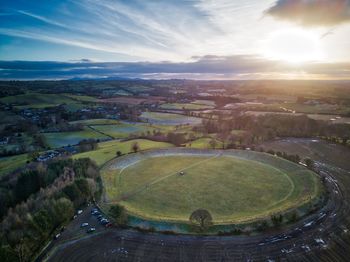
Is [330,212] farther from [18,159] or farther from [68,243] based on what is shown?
[18,159]

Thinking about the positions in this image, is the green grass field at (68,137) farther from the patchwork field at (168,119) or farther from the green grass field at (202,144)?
the green grass field at (202,144)

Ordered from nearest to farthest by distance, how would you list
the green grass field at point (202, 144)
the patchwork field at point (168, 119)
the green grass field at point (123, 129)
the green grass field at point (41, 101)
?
the green grass field at point (202, 144), the green grass field at point (123, 129), the patchwork field at point (168, 119), the green grass field at point (41, 101)

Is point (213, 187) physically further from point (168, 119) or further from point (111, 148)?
point (168, 119)

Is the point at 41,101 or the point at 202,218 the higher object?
the point at 202,218

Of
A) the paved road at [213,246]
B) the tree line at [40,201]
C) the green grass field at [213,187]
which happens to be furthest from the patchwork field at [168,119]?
the paved road at [213,246]

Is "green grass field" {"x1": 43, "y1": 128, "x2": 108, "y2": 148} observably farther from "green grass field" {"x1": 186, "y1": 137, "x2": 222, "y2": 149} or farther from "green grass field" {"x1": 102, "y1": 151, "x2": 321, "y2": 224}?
"green grass field" {"x1": 102, "y1": 151, "x2": 321, "y2": 224}

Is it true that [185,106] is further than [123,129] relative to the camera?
Yes

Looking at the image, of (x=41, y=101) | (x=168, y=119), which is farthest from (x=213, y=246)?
(x=41, y=101)
